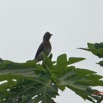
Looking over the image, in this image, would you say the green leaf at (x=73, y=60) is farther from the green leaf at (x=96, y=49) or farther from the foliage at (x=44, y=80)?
the green leaf at (x=96, y=49)

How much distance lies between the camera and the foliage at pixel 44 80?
12.2 feet

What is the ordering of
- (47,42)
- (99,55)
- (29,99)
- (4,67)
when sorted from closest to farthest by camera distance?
(29,99) → (4,67) → (99,55) → (47,42)

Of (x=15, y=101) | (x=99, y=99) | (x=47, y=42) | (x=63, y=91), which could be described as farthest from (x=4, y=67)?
(x=47, y=42)

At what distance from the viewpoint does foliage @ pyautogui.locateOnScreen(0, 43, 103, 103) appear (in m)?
3.72

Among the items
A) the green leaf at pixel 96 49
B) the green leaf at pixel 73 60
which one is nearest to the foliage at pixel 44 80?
the green leaf at pixel 73 60

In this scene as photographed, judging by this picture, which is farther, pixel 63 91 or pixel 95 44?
pixel 95 44

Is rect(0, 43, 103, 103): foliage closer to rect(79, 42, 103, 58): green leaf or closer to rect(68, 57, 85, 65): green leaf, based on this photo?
rect(68, 57, 85, 65): green leaf

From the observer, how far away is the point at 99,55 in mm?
4234

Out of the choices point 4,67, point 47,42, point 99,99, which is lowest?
point 99,99

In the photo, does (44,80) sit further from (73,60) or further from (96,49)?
(96,49)

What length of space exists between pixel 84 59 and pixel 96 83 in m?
0.22

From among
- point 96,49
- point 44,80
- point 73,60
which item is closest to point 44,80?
point 44,80

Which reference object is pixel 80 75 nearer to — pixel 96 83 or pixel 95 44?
pixel 96 83

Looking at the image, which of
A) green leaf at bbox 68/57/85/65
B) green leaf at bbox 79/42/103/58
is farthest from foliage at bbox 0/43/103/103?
green leaf at bbox 79/42/103/58
